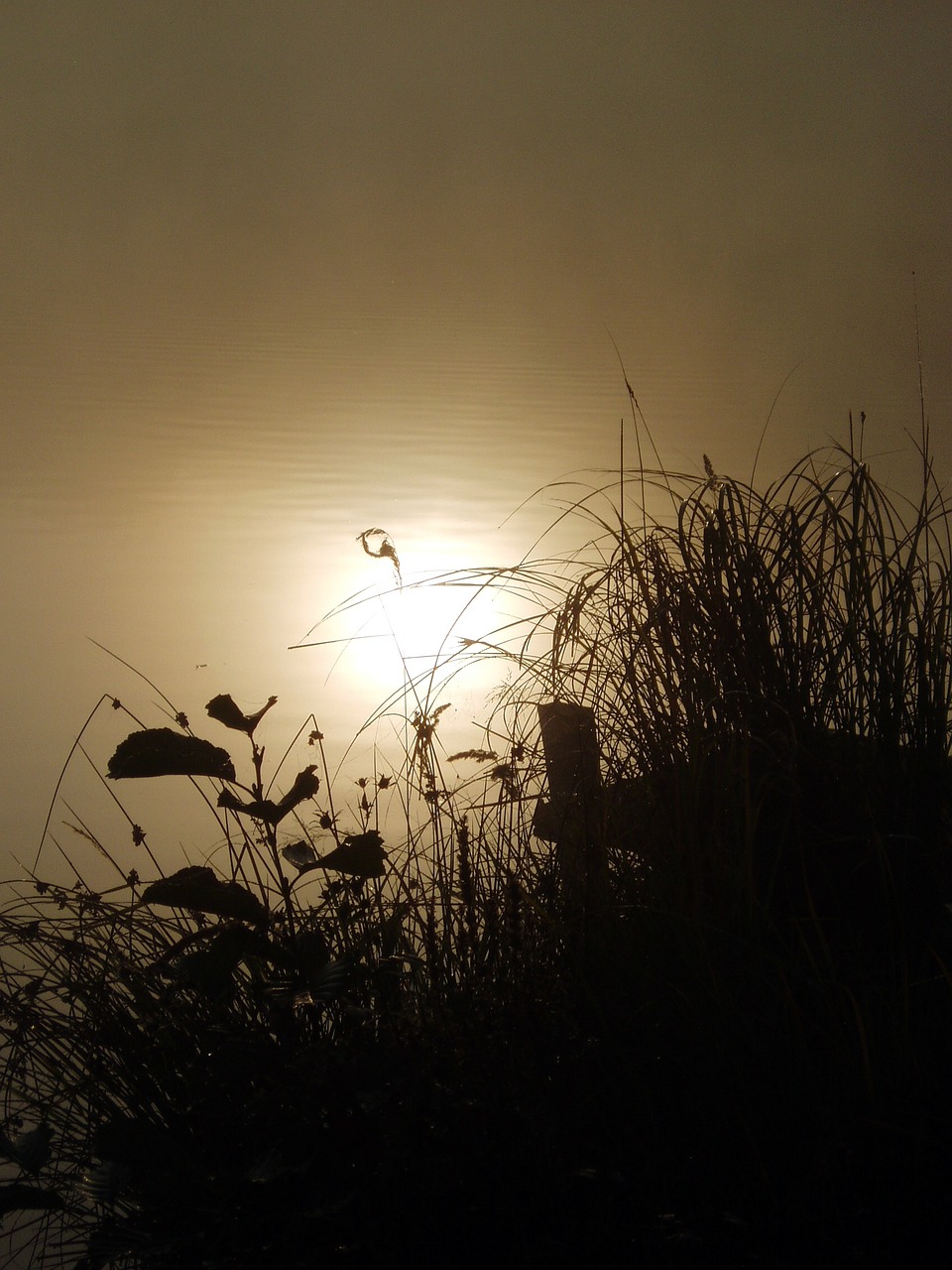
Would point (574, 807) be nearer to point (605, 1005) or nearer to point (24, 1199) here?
point (605, 1005)

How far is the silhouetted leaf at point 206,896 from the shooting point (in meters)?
0.77

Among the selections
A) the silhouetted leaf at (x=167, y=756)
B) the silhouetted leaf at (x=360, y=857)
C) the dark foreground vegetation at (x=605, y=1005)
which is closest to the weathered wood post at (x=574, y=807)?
the dark foreground vegetation at (x=605, y=1005)

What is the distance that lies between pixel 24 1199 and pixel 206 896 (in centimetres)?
25

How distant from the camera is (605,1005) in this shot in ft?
3.21

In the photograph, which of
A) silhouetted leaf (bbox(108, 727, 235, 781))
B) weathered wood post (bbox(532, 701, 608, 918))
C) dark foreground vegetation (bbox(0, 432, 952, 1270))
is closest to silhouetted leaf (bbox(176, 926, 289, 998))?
dark foreground vegetation (bbox(0, 432, 952, 1270))

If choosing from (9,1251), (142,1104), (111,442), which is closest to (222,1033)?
(142,1104)

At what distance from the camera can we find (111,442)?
152 inches

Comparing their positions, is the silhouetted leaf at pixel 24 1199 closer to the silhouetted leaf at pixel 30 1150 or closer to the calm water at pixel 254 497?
A: the silhouetted leaf at pixel 30 1150

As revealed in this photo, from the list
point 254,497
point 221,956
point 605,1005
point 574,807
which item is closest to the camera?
point 221,956

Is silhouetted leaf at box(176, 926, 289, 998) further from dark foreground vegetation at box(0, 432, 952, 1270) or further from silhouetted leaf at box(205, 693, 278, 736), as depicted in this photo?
silhouetted leaf at box(205, 693, 278, 736)

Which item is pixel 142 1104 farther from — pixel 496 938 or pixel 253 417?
pixel 253 417

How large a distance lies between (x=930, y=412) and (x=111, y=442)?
2590 mm

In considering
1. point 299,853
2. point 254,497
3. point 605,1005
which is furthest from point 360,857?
point 254,497

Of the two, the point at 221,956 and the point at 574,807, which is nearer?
the point at 221,956
